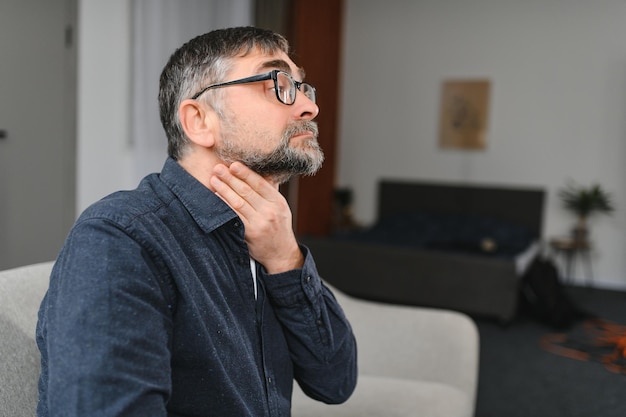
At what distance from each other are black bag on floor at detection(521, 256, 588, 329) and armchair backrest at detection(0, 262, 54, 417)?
356 cm

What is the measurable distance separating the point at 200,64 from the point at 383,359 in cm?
125

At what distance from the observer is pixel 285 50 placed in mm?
1199

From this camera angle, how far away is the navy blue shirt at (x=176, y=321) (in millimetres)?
775

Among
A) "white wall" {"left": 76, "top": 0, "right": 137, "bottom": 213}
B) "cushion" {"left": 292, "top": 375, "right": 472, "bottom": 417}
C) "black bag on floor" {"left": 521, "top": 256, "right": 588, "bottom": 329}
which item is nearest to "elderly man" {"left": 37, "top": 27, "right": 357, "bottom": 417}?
"cushion" {"left": 292, "top": 375, "right": 472, "bottom": 417}

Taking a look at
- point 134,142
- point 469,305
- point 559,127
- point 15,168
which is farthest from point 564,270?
point 15,168

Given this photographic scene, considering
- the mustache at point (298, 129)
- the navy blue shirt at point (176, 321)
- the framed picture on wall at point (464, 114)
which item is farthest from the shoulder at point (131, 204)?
the framed picture on wall at point (464, 114)

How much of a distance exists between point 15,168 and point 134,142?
0.67 m

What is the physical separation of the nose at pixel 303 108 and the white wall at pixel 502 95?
4782 mm

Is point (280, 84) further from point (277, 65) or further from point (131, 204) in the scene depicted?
point (131, 204)

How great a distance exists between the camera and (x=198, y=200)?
1.06 meters

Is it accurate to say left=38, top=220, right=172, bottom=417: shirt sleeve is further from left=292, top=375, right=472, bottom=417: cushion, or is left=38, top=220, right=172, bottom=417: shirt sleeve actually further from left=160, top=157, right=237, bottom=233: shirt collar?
left=292, top=375, right=472, bottom=417: cushion

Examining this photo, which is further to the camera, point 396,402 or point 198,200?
point 396,402

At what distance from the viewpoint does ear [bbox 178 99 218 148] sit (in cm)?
110

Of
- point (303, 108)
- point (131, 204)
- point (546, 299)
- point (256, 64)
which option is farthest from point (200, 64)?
point (546, 299)
